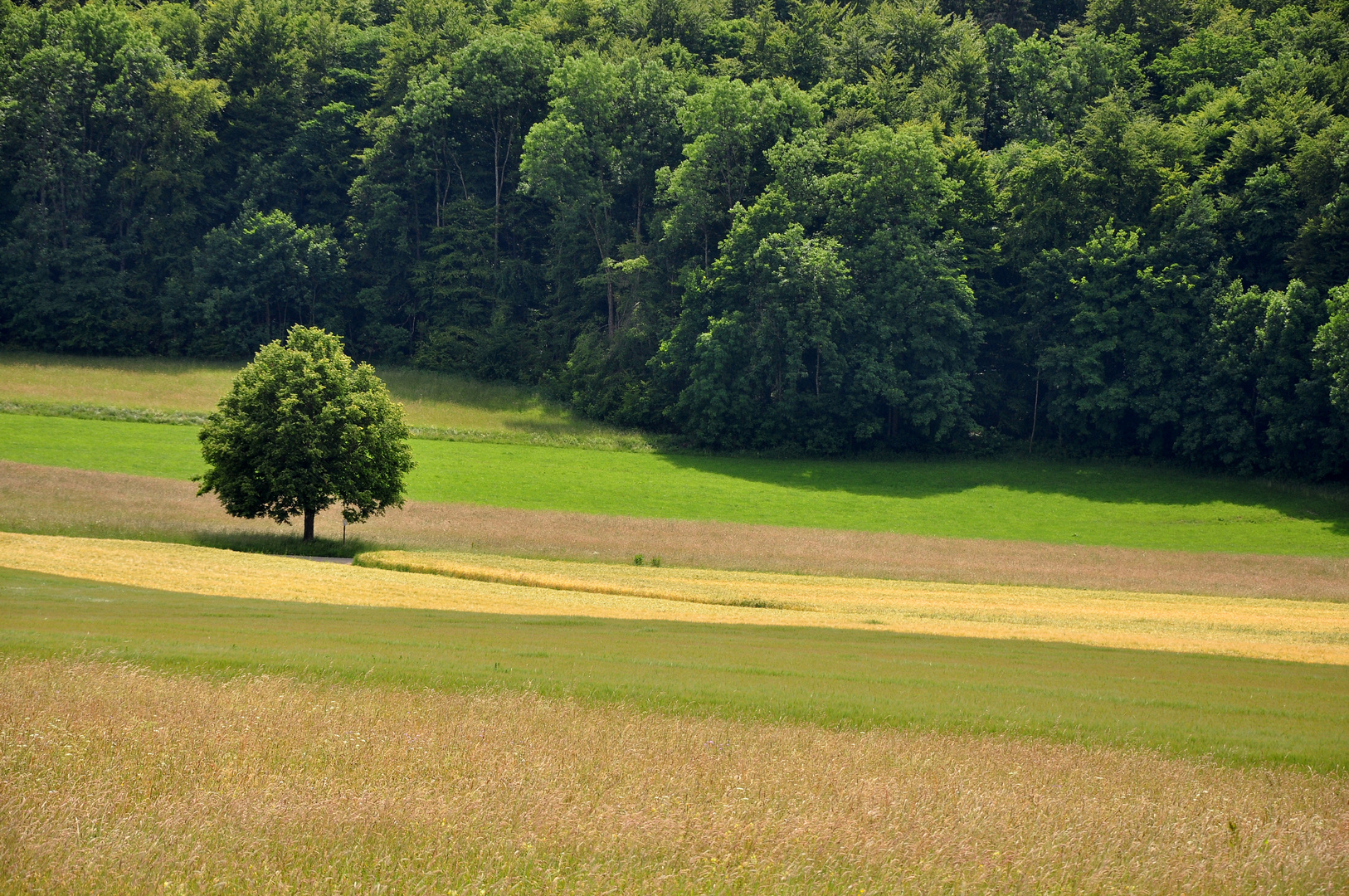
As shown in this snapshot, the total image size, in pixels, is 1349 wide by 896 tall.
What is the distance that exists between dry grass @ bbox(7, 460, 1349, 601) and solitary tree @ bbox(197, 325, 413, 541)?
209 cm

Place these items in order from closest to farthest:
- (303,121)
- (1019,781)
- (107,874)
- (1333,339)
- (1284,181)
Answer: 1. (107,874)
2. (1019,781)
3. (1333,339)
4. (1284,181)
5. (303,121)

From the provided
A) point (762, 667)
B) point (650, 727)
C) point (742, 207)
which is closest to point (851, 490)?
point (742, 207)

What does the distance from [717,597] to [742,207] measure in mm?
41780

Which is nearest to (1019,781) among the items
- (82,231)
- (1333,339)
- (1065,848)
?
(1065,848)

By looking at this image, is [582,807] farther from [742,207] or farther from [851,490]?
[742,207]

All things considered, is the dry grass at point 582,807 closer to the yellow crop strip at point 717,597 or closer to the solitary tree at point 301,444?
the yellow crop strip at point 717,597

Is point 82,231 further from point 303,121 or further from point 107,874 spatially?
point 107,874

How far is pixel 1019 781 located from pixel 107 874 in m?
7.12

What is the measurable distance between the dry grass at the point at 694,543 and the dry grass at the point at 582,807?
95.1 feet

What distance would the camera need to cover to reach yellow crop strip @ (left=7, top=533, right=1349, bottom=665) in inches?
952

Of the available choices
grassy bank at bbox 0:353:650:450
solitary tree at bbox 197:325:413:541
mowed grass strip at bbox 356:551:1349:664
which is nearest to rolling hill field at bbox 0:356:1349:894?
mowed grass strip at bbox 356:551:1349:664

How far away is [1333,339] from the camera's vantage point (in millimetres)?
50438

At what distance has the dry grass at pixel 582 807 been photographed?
6738mm

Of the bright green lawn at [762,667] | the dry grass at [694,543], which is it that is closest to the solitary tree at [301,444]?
the dry grass at [694,543]
